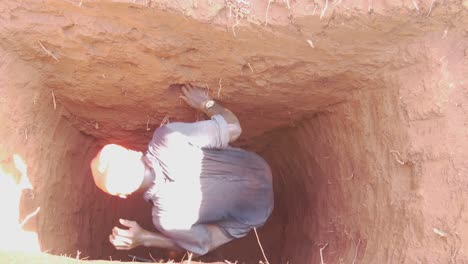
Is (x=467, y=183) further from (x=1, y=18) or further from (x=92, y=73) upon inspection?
(x=1, y=18)

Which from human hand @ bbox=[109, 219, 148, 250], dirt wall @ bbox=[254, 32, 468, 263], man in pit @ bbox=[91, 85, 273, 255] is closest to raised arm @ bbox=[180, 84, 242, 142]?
man in pit @ bbox=[91, 85, 273, 255]

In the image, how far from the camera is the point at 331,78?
8.20ft

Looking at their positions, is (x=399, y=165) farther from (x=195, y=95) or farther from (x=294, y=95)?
(x=195, y=95)

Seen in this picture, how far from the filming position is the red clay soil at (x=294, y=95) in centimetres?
208

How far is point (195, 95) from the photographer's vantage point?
9.06 ft

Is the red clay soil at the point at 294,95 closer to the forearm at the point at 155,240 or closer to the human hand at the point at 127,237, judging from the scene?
the human hand at the point at 127,237

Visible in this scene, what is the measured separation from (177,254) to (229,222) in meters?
0.39

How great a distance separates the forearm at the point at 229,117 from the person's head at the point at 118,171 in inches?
22.4

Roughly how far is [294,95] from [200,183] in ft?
2.30

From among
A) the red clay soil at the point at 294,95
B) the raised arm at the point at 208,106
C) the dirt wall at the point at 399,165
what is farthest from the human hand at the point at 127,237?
the dirt wall at the point at 399,165

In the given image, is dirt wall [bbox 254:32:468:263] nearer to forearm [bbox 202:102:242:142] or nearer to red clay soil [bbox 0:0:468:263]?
red clay soil [bbox 0:0:468:263]

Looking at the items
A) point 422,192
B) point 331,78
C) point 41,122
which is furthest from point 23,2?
point 422,192

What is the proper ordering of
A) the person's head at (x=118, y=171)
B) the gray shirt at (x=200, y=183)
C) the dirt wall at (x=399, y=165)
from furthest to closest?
1. the gray shirt at (x=200, y=183)
2. the person's head at (x=118, y=171)
3. the dirt wall at (x=399, y=165)

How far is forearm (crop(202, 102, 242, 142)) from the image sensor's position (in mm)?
2682
